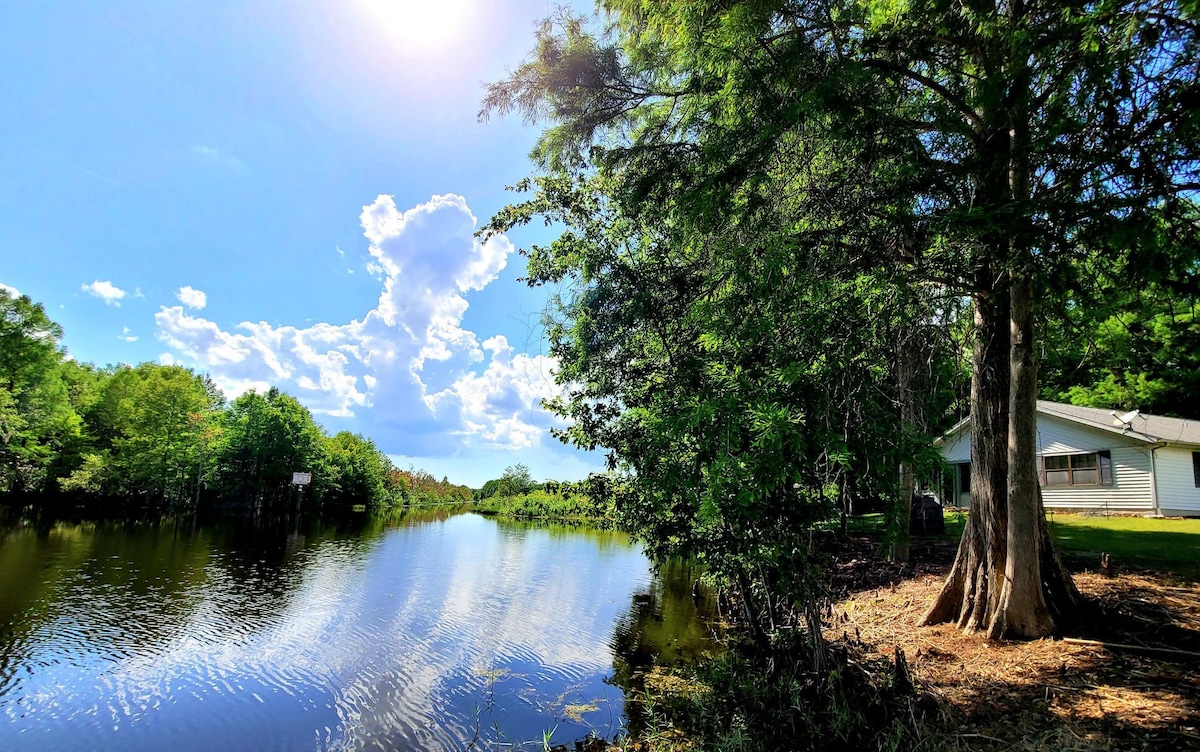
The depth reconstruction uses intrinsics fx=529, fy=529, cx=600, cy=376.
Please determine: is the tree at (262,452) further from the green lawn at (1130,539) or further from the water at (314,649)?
the green lawn at (1130,539)

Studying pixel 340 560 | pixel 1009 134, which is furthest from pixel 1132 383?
pixel 340 560

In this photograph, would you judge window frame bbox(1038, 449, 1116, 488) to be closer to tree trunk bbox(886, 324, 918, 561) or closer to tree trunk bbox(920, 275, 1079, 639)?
tree trunk bbox(920, 275, 1079, 639)

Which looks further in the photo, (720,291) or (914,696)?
(720,291)

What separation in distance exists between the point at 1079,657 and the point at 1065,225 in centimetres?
405

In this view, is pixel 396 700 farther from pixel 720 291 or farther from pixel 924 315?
pixel 924 315

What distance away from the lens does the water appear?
21.4ft

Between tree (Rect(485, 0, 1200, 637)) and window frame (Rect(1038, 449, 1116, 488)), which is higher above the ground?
tree (Rect(485, 0, 1200, 637))

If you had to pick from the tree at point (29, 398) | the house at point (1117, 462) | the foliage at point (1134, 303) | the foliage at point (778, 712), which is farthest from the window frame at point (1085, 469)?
the tree at point (29, 398)

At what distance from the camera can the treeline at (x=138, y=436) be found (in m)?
31.5

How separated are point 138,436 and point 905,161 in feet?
169

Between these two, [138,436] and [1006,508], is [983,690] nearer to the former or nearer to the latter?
[1006,508]

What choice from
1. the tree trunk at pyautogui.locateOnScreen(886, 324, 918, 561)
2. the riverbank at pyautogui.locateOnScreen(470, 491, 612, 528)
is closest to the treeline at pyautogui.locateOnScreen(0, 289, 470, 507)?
the riverbank at pyautogui.locateOnScreen(470, 491, 612, 528)

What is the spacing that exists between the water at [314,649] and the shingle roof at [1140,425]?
14721 millimetres

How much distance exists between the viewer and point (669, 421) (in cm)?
419
